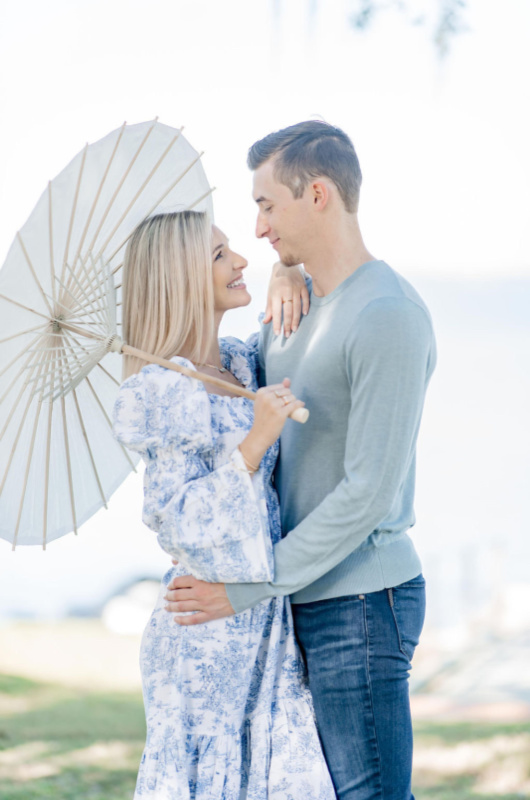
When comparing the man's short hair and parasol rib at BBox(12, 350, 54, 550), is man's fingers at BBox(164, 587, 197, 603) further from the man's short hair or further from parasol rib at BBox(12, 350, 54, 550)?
the man's short hair

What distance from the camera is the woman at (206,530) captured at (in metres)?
1.76

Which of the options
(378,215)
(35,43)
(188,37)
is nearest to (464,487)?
(378,215)

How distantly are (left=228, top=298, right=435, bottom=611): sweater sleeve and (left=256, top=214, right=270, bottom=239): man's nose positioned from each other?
1.27ft

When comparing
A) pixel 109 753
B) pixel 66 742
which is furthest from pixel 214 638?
pixel 66 742

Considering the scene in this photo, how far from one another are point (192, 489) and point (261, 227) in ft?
2.11

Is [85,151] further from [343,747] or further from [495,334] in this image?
[495,334]

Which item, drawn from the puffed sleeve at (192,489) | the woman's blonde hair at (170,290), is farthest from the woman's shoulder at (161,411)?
the woman's blonde hair at (170,290)

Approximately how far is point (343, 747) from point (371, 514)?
1.56 feet

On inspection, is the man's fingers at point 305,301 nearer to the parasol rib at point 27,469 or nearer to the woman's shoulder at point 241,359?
the woman's shoulder at point 241,359

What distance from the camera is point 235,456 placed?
1771 mm

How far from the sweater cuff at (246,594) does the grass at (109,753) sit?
284 cm

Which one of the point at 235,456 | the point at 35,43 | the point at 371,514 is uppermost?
the point at 35,43

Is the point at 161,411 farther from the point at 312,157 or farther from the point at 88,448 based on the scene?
the point at 312,157

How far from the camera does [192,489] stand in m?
1.76
